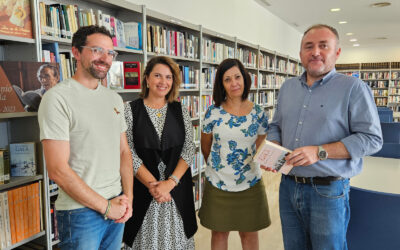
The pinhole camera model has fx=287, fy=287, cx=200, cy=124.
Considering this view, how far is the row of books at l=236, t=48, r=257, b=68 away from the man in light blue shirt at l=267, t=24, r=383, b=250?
11.0 ft

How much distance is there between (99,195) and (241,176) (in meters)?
0.92

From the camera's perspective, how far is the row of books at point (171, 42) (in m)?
3.00

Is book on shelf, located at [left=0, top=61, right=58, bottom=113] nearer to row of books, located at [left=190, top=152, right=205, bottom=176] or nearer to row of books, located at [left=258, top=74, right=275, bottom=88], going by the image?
row of books, located at [left=190, top=152, right=205, bottom=176]

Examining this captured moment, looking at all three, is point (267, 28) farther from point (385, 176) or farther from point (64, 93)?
point (64, 93)

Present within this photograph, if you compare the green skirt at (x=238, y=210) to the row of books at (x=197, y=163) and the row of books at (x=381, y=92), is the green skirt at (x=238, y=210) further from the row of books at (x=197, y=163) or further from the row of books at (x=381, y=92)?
the row of books at (x=381, y=92)

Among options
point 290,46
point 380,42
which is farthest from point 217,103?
point 380,42

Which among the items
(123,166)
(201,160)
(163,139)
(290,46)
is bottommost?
(201,160)

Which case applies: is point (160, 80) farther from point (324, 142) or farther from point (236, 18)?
point (236, 18)

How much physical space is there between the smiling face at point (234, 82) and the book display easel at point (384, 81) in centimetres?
1087

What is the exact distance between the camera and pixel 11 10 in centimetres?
169

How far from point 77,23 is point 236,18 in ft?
11.5

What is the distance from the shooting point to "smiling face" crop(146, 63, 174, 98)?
1838 mm

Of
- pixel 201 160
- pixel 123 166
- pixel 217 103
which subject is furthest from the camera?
pixel 201 160

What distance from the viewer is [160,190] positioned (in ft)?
5.74
